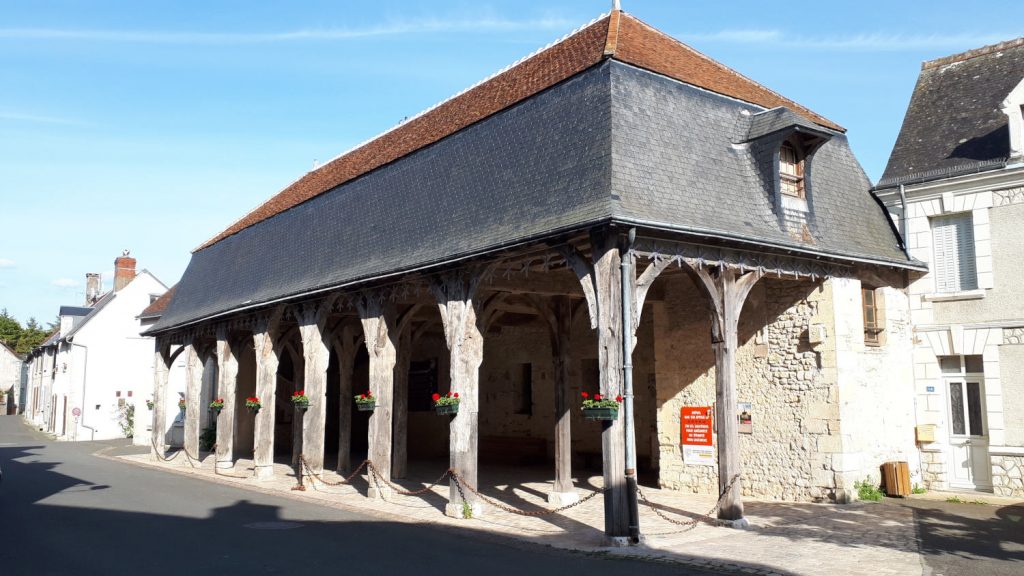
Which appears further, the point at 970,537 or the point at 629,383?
the point at 970,537

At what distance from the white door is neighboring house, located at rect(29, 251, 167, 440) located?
29.5m

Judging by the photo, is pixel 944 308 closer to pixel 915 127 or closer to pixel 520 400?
pixel 915 127

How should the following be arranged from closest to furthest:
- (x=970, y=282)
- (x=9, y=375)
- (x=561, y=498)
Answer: (x=561, y=498) → (x=970, y=282) → (x=9, y=375)

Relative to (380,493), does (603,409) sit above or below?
above

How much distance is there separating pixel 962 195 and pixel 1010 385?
307 cm

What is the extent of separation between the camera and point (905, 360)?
12.9 metres

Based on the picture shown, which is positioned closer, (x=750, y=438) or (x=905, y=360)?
(x=750, y=438)

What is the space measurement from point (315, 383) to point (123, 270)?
2634 centimetres

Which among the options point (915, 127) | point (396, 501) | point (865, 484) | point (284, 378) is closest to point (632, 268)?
point (865, 484)

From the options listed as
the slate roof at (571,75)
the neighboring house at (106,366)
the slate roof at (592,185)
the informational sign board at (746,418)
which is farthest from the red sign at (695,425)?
the neighboring house at (106,366)

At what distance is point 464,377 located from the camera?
36.8 ft

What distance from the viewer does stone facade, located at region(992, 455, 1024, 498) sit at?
38.0 ft

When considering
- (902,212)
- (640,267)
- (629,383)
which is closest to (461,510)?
(629,383)

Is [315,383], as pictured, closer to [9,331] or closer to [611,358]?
[611,358]
